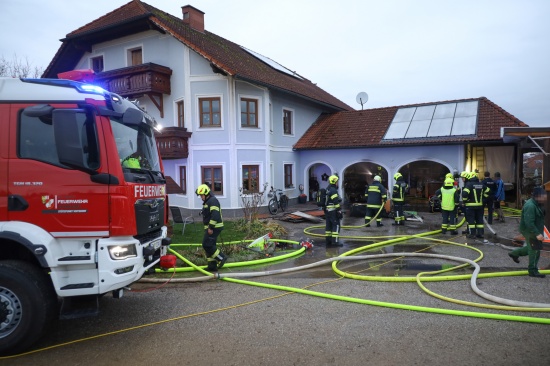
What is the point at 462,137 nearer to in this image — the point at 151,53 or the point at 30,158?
the point at 151,53

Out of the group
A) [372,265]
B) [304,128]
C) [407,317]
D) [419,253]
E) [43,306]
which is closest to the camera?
[43,306]

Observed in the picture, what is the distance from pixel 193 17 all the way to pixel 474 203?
16468 millimetres

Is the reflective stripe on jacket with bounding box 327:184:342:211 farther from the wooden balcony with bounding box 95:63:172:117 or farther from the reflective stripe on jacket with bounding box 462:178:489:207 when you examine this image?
the wooden balcony with bounding box 95:63:172:117

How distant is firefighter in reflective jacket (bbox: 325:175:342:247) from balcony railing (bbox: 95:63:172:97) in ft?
33.8

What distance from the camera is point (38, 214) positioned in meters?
3.87

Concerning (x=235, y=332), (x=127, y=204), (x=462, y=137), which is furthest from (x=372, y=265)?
(x=462, y=137)

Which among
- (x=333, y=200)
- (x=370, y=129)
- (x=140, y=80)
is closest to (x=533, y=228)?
(x=333, y=200)

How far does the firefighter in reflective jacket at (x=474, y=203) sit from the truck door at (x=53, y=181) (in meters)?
8.99

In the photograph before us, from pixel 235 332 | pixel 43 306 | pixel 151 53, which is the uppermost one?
pixel 151 53

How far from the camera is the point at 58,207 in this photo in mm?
3881

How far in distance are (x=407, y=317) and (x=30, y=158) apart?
487 cm

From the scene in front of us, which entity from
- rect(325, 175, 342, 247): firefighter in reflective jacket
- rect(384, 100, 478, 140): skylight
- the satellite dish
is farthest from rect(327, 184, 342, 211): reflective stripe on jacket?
the satellite dish

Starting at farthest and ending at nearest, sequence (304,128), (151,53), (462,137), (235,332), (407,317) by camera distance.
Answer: (304,128) < (151,53) < (462,137) < (407,317) < (235,332)

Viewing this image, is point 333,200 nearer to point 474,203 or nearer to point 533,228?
point 474,203
